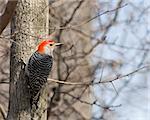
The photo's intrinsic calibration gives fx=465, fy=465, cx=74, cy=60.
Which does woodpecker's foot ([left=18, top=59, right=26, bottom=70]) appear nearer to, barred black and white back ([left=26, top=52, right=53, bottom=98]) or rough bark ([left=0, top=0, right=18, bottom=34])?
barred black and white back ([left=26, top=52, right=53, bottom=98])

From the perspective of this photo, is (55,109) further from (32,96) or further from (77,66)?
(32,96)

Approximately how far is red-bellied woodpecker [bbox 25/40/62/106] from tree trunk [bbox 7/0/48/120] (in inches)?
3.2

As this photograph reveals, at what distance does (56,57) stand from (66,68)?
0.28 meters

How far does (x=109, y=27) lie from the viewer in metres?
7.10

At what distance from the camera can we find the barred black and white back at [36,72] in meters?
4.09

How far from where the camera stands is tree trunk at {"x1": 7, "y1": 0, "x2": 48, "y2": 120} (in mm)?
4137

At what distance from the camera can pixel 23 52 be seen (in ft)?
13.8

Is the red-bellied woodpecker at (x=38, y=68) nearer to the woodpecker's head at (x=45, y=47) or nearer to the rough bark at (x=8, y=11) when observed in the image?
the woodpecker's head at (x=45, y=47)

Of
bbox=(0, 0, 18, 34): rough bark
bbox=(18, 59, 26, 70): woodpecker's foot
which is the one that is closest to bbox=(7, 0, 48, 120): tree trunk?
bbox=(18, 59, 26, 70): woodpecker's foot

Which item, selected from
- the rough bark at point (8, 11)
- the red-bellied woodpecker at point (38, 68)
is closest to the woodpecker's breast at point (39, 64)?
the red-bellied woodpecker at point (38, 68)

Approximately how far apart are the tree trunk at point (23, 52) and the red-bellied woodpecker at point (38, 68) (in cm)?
8

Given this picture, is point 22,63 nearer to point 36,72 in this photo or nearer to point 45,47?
point 36,72

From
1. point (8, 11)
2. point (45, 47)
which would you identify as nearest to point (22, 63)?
point (45, 47)

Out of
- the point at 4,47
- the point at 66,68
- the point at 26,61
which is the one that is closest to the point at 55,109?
the point at 66,68
